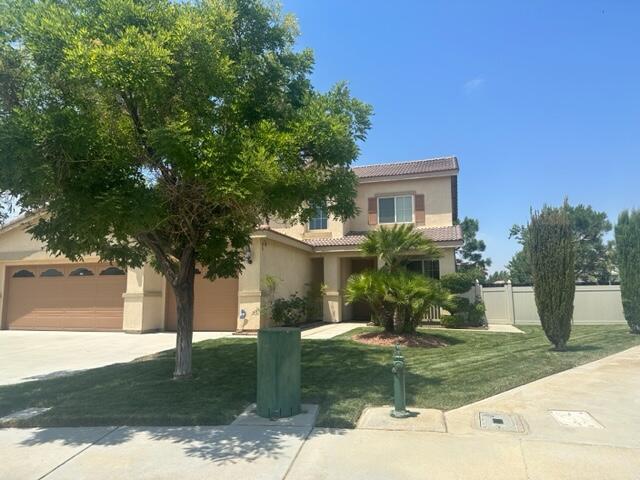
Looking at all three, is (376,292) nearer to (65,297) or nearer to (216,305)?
(216,305)

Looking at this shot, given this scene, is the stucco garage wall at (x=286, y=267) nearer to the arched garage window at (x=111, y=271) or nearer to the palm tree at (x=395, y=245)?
the palm tree at (x=395, y=245)

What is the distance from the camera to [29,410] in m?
7.39

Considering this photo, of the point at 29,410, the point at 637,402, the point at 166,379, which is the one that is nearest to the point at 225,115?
the point at 166,379

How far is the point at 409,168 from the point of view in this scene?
22.6 m

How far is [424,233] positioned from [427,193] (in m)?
2.27

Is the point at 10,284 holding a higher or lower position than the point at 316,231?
lower

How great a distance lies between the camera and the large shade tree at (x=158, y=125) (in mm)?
6547

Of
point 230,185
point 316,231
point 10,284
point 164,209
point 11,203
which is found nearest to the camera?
point 230,185

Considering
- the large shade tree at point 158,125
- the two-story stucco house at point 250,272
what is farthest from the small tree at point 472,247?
the large shade tree at point 158,125

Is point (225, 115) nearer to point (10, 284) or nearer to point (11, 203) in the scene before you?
point (11, 203)

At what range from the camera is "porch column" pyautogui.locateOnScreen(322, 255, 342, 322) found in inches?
794

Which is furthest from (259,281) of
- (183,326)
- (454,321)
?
(454,321)

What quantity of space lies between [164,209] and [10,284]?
16679 mm

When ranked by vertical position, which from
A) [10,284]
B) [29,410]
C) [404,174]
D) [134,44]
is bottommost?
[29,410]
